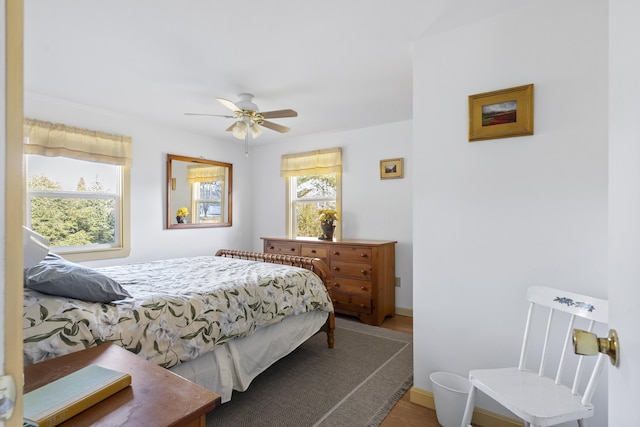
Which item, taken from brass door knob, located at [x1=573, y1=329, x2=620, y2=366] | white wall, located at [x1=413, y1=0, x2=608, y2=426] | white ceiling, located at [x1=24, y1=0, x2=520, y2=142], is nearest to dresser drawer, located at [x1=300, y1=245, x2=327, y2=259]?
white ceiling, located at [x1=24, y1=0, x2=520, y2=142]

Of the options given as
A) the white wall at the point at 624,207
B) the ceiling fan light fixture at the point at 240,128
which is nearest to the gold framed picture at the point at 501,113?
the white wall at the point at 624,207

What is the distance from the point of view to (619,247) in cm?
65

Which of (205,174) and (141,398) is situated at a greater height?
(205,174)

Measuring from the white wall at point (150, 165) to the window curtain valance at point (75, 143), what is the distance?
93 mm

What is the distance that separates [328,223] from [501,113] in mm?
2569

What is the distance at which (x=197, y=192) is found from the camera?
14.6ft

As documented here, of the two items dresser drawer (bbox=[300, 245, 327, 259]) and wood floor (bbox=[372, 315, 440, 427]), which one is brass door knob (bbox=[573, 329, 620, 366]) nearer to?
wood floor (bbox=[372, 315, 440, 427])

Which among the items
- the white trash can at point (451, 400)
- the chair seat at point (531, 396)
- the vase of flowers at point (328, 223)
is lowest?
the white trash can at point (451, 400)

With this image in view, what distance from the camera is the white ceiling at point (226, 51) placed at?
1785mm

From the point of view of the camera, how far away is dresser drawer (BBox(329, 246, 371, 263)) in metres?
3.52

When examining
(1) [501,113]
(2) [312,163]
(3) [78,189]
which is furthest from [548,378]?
(3) [78,189]

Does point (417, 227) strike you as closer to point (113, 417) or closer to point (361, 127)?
point (113, 417)

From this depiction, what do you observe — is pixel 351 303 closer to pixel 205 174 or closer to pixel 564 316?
pixel 564 316

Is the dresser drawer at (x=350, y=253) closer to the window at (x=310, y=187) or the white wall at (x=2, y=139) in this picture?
the window at (x=310, y=187)
